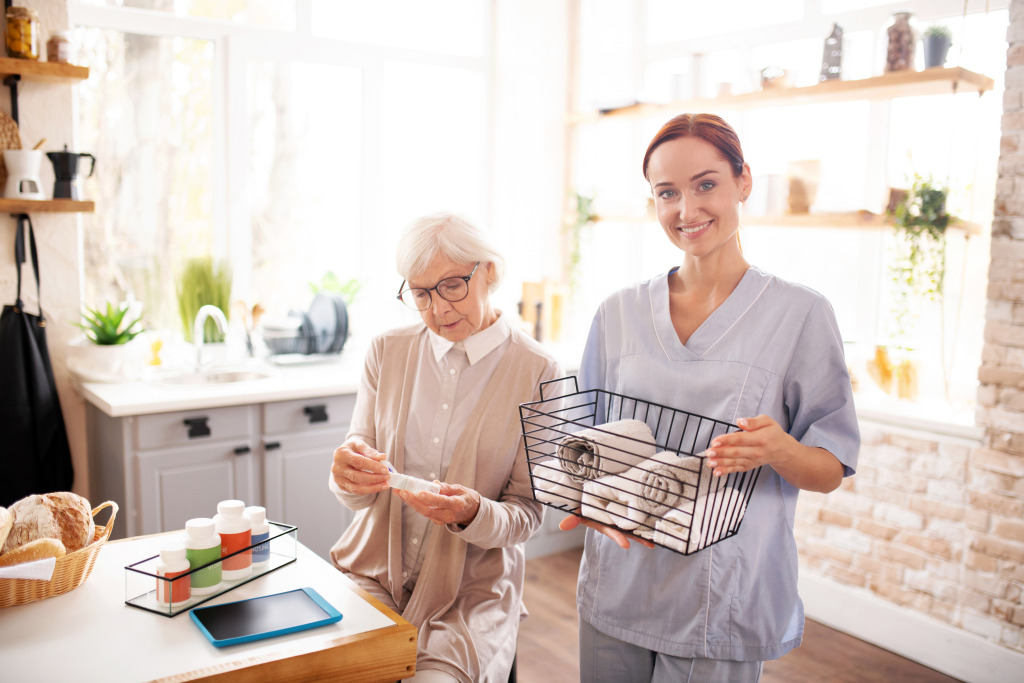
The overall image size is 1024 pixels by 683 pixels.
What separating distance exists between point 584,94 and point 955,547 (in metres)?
2.64

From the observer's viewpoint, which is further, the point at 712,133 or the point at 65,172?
the point at 65,172

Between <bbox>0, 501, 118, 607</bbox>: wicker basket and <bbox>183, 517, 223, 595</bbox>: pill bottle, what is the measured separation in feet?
0.52

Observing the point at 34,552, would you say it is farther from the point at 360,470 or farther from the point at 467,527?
the point at 467,527

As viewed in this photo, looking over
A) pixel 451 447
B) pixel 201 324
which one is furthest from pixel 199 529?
pixel 201 324

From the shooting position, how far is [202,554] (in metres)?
1.38

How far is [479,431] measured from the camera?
1.76 m

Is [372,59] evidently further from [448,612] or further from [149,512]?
[448,612]

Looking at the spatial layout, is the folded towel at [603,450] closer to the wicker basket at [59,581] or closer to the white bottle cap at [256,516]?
the white bottle cap at [256,516]

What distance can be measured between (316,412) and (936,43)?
239 centimetres

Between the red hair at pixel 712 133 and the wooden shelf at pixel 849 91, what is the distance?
1696 millimetres

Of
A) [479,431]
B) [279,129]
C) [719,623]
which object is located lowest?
[719,623]

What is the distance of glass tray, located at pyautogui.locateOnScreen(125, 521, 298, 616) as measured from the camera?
133 cm

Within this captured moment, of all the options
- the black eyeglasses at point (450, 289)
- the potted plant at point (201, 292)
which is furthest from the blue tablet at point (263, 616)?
the potted plant at point (201, 292)

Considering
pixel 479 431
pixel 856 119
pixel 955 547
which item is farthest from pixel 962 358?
pixel 479 431
